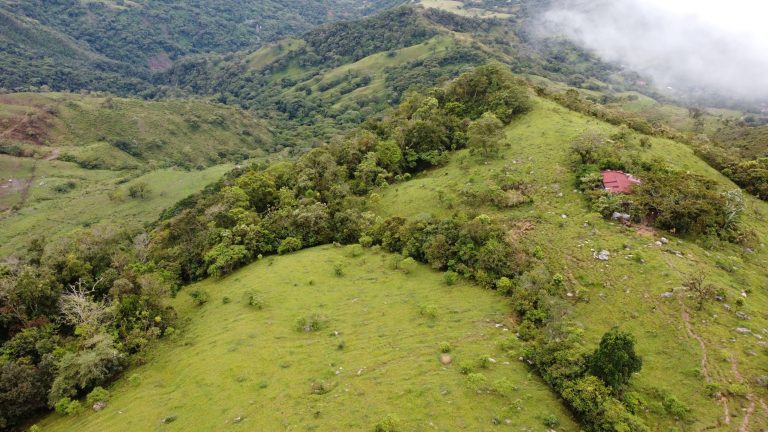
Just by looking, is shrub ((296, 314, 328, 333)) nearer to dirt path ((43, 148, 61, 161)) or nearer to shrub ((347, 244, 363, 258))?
shrub ((347, 244, 363, 258))

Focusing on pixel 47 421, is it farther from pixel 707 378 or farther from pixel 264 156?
pixel 264 156

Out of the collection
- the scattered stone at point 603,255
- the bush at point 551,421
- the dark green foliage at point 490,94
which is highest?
the dark green foliage at point 490,94

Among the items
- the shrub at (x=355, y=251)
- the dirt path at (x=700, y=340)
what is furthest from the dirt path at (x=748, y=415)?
the shrub at (x=355, y=251)

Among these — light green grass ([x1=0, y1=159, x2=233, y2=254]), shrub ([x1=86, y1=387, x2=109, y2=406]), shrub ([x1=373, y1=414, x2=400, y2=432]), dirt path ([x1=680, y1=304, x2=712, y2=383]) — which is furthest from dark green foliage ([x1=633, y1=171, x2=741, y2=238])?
light green grass ([x1=0, y1=159, x2=233, y2=254])

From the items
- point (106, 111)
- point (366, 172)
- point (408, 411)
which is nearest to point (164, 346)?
point (408, 411)

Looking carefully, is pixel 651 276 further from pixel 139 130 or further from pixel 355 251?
pixel 139 130

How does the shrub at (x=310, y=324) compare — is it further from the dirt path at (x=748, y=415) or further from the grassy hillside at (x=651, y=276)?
the dirt path at (x=748, y=415)

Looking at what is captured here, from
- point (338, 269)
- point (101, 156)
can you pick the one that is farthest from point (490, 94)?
point (101, 156)
